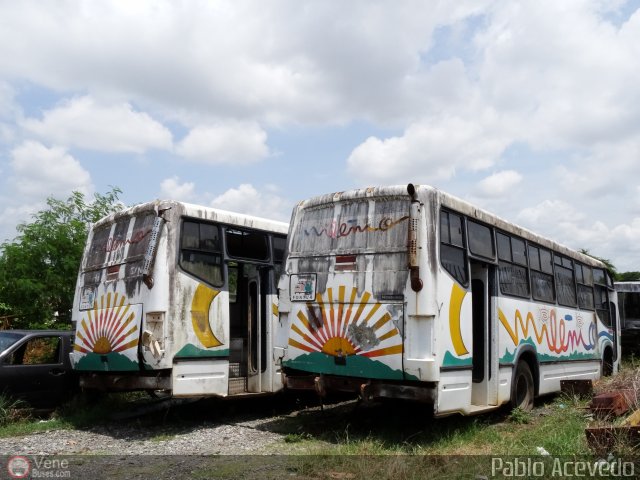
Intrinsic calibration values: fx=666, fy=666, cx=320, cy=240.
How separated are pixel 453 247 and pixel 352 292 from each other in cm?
133

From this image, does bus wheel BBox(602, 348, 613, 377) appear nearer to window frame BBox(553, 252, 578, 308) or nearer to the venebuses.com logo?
window frame BBox(553, 252, 578, 308)

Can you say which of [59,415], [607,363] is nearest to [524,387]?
[607,363]

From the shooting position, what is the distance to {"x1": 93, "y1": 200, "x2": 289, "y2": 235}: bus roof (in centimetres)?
913

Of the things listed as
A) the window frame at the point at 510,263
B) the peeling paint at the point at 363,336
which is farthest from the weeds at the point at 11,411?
the window frame at the point at 510,263

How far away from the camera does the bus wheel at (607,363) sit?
46.5 feet

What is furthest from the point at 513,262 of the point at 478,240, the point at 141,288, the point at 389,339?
the point at 141,288

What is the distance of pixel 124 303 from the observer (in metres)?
9.16

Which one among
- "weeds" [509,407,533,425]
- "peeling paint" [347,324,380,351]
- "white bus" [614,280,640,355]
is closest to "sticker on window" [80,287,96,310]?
"peeling paint" [347,324,380,351]

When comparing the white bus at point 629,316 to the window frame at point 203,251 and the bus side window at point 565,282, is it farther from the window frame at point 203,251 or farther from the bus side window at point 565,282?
the window frame at point 203,251

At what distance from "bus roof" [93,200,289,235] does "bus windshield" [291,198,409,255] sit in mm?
1479

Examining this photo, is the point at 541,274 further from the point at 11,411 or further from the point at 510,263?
the point at 11,411

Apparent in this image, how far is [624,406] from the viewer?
7.61 m

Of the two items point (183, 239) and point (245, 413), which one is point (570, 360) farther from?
point (183, 239)

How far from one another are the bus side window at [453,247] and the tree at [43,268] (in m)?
9.41
